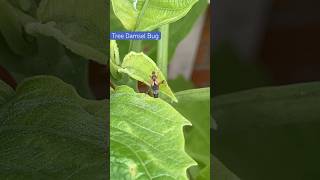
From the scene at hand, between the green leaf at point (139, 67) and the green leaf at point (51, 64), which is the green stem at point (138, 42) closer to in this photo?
the green leaf at point (139, 67)

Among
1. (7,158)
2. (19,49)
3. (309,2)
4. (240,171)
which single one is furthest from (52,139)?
(309,2)

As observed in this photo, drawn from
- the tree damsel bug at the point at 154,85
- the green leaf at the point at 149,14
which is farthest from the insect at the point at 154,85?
the green leaf at the point at 149,14

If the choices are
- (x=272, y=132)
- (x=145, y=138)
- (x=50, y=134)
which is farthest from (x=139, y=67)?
(x=272, y=132)

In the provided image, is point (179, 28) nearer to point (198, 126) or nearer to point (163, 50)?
point (163, 50)

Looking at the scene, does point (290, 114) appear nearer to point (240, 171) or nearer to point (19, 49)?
point (240, 171)

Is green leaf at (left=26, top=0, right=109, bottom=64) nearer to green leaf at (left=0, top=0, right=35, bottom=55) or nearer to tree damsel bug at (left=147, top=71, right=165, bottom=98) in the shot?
green leaf at (left=0, top=0, right=35, bottom=55)

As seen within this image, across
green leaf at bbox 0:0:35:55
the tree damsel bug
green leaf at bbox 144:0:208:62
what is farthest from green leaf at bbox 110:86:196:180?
green leaf at bbox 0:0:35:55
